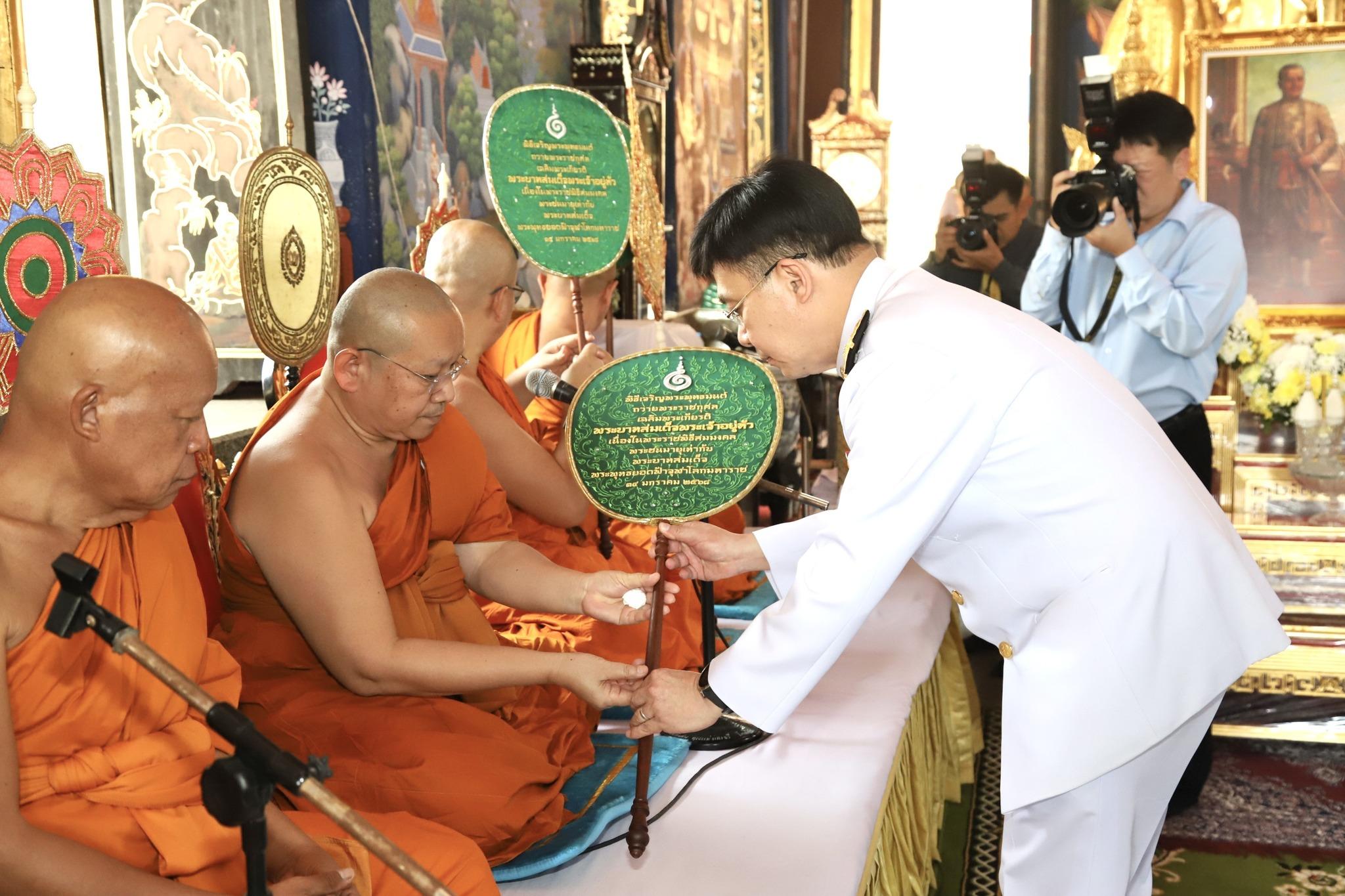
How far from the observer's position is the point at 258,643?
6.88 feet

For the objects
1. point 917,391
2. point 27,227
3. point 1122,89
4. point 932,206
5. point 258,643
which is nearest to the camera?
point 917,391

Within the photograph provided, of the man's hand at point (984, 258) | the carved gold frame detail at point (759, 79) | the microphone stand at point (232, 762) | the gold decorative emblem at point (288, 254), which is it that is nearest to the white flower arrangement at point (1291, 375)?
the man's hand at point (984, 258)

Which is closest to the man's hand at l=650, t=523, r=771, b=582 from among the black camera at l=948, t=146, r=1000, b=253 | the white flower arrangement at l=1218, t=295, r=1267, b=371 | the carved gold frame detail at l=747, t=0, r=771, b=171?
the black camera at l=948, t=146, r=1000, b=253

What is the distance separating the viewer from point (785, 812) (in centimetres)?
211

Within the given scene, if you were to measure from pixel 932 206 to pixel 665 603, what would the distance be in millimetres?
8173

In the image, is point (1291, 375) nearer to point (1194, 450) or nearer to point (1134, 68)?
point (1194, 450)

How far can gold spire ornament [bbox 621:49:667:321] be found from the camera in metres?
3.57

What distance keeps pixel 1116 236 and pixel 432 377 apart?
2.13 metres

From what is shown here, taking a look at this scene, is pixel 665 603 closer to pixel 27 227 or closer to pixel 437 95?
pixel 27 227

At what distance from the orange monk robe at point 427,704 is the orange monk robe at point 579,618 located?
25cm

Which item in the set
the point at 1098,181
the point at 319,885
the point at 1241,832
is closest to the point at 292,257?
the point at 319,885

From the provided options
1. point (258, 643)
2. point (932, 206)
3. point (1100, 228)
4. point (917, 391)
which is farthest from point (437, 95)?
point (932, 206)

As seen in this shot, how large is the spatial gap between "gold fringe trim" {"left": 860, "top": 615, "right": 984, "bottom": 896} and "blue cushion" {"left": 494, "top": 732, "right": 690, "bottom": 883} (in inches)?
16.6

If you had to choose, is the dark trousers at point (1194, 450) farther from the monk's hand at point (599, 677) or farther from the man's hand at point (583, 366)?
the monk's hand at point (599, 677)
